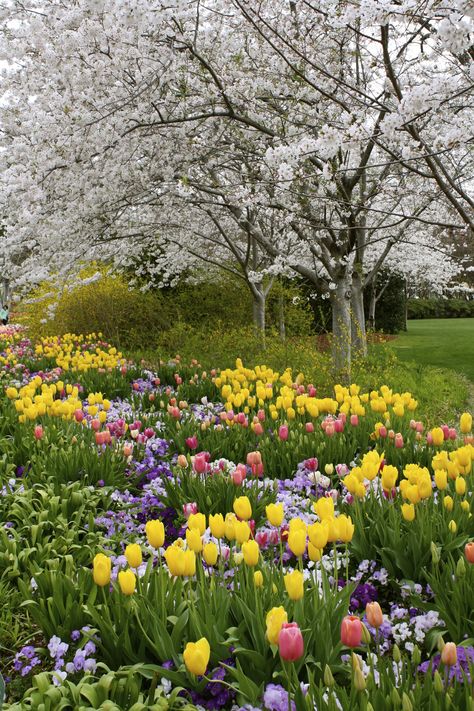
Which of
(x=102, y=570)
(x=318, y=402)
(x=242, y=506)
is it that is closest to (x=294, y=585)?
(x=242, y=506)

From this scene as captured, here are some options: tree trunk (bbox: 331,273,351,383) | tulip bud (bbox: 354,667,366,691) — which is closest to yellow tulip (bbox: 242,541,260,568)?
tulip bud (bbox: 354,667,366,691)

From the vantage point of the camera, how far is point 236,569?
2.16m

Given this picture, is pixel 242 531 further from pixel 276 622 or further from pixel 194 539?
pixel 276 622

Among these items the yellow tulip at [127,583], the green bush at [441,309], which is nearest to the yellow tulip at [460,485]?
the yellow tulip at [127,583]

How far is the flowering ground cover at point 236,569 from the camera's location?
1683mm

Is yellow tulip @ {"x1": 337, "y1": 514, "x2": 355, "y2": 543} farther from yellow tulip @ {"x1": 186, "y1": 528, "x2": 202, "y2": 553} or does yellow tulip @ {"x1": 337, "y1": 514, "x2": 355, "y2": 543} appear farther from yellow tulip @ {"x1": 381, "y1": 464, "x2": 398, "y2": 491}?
yellow tulip @ {"x1": 381, "y1": 464, "x2": 398, "y2": 491}

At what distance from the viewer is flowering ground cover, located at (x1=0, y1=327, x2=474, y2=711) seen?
1683mm

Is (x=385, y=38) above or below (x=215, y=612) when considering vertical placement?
above

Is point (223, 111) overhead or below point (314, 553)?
overhead

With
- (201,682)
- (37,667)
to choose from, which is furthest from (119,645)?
(37,667)

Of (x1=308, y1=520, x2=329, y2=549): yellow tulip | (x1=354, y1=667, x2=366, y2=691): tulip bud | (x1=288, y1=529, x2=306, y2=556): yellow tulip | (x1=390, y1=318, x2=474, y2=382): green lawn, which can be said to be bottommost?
(x1=390, y1=318, x2=474, y2=382): green lawn

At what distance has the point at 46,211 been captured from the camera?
6.93 m

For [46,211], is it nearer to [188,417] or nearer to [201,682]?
[188,417]

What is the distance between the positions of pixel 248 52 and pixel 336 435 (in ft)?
16.7
